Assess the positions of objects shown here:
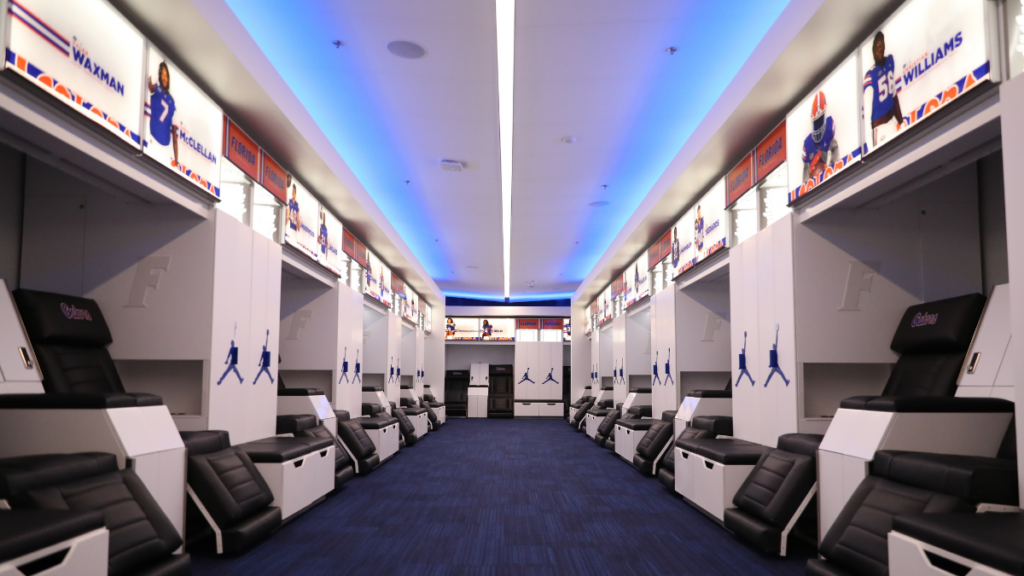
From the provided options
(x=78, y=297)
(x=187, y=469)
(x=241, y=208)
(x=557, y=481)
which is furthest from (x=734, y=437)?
(x=78, y=297)

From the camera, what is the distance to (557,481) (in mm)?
6488

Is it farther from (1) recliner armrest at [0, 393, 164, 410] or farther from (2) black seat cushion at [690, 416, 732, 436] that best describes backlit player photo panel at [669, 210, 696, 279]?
(1) recliner armrest at [0, 393, 164, 410]

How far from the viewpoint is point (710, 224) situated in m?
6.09

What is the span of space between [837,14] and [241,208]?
418 cm

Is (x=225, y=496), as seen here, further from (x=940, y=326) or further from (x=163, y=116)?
(x=940, y=326)

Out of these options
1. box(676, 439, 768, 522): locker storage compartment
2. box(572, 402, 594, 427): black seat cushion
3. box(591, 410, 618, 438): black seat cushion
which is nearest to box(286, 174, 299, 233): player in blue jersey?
box(676, 439, 768, 522): locker storage compartment

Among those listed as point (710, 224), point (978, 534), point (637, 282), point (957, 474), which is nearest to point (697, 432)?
point (710, 224)

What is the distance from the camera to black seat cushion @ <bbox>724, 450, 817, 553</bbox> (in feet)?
11.6

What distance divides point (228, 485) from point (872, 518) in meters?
3.35

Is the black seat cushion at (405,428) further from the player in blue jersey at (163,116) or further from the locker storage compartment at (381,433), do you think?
the player in blue jersey at (163,116)

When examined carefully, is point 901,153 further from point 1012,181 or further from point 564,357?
point 564,357

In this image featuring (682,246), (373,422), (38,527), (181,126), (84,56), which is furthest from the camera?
(373,422)

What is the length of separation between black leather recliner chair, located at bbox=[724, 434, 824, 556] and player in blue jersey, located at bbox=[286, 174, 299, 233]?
4.31m

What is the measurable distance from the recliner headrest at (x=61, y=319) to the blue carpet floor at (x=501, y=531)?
1486 mm
